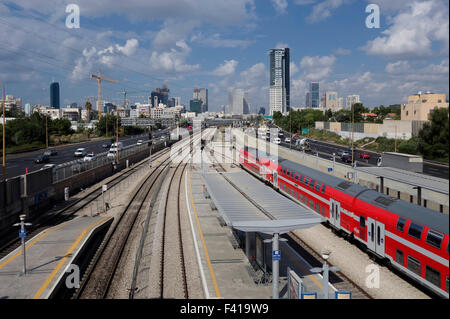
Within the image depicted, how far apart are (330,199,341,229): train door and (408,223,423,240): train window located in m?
7.30

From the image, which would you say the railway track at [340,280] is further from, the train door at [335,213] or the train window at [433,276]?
the train window at [433,276]

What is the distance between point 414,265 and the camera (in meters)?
14.7

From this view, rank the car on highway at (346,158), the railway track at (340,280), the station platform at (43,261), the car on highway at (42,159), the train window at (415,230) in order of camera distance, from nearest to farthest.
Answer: the train window at (415,230)
the station platform at (43,261)
the railway track at (340,280)
the car on highway at (346,158)
the car on highway at (42,159)

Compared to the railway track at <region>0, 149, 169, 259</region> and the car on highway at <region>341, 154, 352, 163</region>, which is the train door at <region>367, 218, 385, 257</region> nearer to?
the railway track at <region>0, 149, 169, 259</region>

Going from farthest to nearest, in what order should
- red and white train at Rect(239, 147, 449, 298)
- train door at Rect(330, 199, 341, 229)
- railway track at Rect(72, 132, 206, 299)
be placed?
1. train door at Rect(330, 199, 341, 229)
2. railway track at Rect(72, 132, 206, 299)
3. red and white train at Rect(239, 147, 449, 298)

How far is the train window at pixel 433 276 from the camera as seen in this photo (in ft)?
42.8

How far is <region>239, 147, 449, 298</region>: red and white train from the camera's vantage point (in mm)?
13172

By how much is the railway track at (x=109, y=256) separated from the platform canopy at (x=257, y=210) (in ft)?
18.4

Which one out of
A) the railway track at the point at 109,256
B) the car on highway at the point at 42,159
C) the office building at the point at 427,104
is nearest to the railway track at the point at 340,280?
the office building at the point at 427,104

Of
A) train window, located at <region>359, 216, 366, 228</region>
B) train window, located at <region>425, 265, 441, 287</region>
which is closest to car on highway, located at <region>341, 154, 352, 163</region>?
train window, located at <region>359, 216, 366, 228</region>

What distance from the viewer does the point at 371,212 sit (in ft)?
58.8

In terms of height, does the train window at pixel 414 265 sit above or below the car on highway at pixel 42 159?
below
